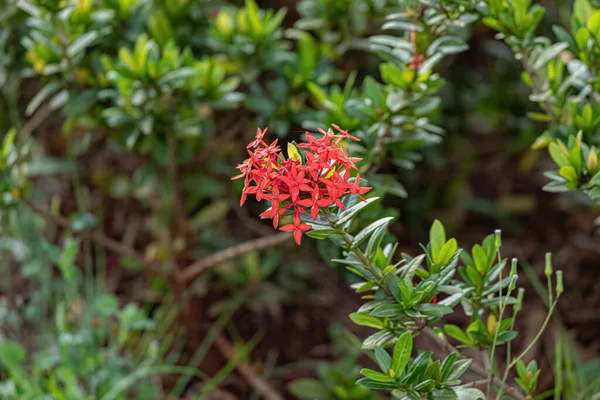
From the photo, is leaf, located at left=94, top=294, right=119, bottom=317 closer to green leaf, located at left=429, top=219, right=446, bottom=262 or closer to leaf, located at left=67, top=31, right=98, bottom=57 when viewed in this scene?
leaf, located at left=67, top=31, right=98, bottom=57

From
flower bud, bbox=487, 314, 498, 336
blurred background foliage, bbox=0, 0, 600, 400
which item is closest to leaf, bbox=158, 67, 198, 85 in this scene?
blurred background foliage, bbox=0, 0, 600, 400

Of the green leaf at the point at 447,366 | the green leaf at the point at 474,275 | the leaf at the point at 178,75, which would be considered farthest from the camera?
the leaf at the point at 178,75

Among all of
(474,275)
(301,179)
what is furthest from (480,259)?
(301,179)

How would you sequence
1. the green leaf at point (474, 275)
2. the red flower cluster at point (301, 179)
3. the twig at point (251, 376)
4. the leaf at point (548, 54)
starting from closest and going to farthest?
1. the red flower cluster at point (301, 179)
2. the green leaf at point (474, 275)
3. the leaf at point (548, 54)
4. the twig at point (251, 376)

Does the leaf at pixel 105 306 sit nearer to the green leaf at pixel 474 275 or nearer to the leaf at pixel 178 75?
the leaf at pixel 178 75

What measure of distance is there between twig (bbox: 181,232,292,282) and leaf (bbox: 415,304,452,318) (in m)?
0.42

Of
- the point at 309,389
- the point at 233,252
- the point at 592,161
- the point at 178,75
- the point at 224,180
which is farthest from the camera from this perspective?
the point at 224,180

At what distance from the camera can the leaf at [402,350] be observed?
0.88 metres

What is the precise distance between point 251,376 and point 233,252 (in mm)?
460

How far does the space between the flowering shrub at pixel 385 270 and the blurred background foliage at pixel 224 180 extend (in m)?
0.25

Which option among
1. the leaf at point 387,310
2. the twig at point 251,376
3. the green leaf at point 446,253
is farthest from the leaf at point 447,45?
the twig at point 251,376

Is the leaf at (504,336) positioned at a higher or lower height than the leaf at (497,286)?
lower

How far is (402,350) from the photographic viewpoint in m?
0.88

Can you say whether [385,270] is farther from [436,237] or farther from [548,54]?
[548,54]
